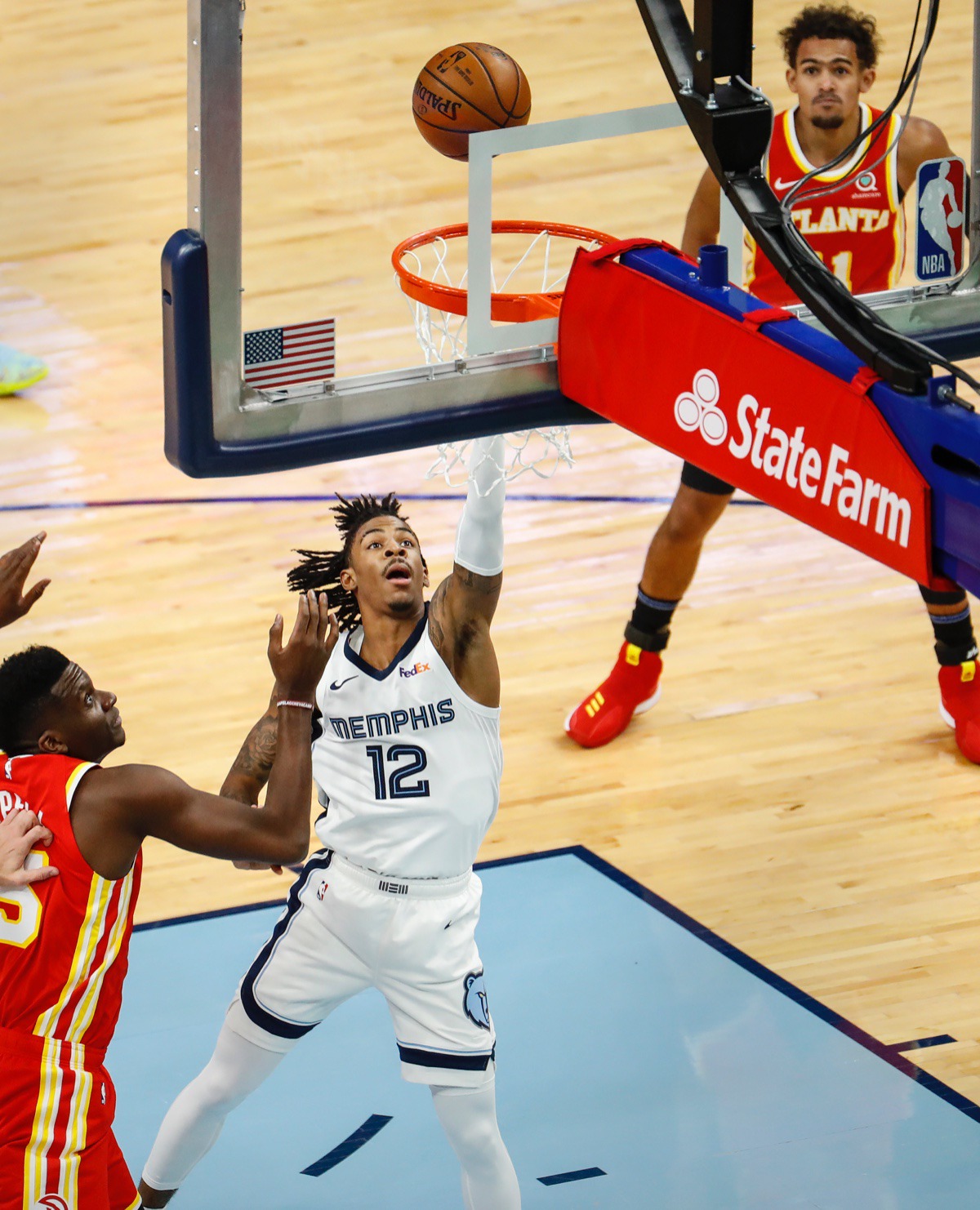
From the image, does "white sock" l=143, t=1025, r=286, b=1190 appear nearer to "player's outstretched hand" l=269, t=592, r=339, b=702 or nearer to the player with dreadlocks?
A: the player with dreadlocks

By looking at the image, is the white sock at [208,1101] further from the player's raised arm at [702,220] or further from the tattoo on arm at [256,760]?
the player's raised arm at [702,220]

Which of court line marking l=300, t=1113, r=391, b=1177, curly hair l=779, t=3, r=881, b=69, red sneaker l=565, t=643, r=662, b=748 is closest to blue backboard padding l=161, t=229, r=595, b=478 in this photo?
court line marking l=300, t=1113, r=391, b=1177

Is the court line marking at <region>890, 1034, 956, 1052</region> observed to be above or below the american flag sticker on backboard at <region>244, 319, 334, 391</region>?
below

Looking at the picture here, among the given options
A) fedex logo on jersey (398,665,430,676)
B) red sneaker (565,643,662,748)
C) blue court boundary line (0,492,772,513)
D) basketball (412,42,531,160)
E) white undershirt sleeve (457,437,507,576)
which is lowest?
red sneaker (565,643,662,748)

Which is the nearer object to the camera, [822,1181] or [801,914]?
[822,1181]

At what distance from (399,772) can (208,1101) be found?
836 millimetres

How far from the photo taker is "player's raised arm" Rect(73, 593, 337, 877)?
12.0 feet

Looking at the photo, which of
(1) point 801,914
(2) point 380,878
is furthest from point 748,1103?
(2) point 380,878

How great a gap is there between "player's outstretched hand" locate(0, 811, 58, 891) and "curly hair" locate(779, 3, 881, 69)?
349 centimetres

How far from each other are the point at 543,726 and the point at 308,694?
2.99 metres

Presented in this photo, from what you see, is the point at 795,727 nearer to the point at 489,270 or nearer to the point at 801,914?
the point at 801,914

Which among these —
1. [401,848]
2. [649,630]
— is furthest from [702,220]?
[401,848]

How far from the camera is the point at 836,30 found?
581cm

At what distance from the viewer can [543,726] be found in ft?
22.3
